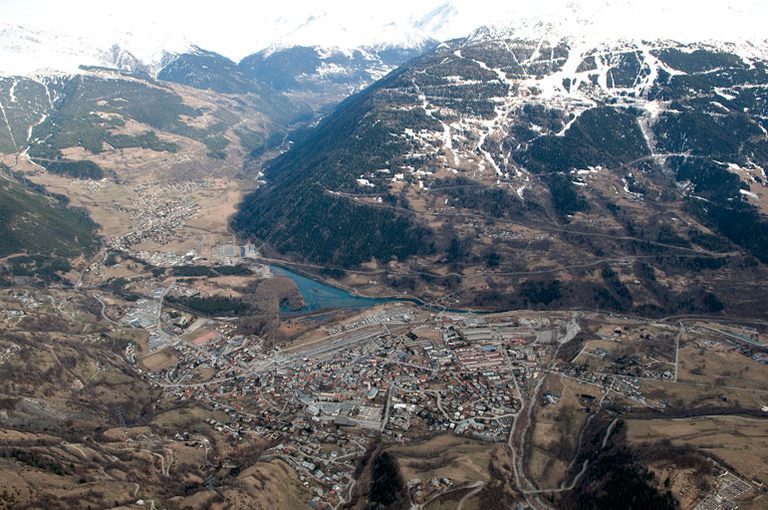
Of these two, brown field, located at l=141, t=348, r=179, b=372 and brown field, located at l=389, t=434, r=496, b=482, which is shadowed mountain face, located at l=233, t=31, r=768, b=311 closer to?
brown field, located at l=389, t=434, r=496, b=482

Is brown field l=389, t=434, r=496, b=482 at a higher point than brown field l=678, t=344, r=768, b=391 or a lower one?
higher

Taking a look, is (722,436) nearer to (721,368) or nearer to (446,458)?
(721,368)

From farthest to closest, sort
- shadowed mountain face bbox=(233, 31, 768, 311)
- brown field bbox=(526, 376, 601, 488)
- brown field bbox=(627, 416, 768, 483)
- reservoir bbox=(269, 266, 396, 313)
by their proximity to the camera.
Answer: shadowed mountain face bbox=(233, 31, 768, 311) → reservoir bbox=(269, 266, 396, 313) → brown field bbox=(526, 376, 601, 488) → brown field bbox=(627, 416, 768, 483)

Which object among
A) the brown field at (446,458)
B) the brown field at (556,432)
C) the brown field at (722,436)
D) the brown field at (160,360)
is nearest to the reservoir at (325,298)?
the brown field at (160,360)

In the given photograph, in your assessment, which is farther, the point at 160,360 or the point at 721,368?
the point at 160,360

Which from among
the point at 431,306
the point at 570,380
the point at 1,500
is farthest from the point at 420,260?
the point at 1,500

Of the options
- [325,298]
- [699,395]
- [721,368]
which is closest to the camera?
[699,395]

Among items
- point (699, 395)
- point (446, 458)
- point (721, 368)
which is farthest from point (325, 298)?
point (721, 368)

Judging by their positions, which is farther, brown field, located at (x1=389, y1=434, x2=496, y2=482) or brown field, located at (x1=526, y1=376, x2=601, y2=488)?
brown field, located at (x1=526, y1=376, x2=601, y2=488)

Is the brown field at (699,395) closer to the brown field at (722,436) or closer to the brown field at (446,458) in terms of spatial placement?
the brown field at (722,436)

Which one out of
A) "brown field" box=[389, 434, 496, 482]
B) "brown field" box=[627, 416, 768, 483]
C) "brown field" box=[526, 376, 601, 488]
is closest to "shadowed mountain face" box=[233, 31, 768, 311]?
"brown field" box=[526, 376, 601, 488]

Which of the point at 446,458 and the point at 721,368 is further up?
the point at 446,458
